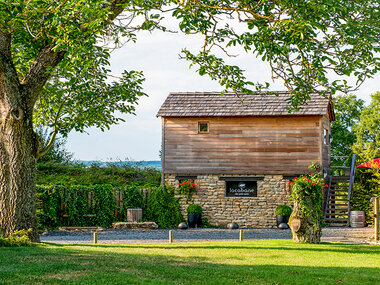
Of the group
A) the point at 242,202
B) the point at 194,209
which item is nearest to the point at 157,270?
the point at 194,209

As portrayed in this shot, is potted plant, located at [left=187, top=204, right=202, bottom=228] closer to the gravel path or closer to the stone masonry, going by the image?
the stone masonry

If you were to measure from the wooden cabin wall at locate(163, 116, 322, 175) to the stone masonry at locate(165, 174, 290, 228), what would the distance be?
0.51 meters

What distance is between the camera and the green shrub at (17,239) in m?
12.6

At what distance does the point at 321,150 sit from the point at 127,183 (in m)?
9.95

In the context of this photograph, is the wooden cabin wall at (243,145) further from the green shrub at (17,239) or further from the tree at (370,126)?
the tree at (370,126)

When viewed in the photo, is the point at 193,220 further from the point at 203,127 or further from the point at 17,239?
the point at 17,239

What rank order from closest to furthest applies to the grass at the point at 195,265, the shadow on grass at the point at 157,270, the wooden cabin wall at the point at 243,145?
the shadow on grass at the point at 157,270, the grass at the point at 195,265, the wooden cabin wall at the point at 243,145

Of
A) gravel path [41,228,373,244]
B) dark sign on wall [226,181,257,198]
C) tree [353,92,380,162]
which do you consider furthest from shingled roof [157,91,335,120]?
tree [353,92,380,162]

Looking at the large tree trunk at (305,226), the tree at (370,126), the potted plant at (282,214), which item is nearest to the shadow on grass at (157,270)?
the large tree trunk at (305,226)

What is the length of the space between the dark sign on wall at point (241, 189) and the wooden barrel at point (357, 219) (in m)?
4.47

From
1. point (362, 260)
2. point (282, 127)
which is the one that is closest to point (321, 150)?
point (282, 127)

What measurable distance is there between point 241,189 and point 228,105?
406 centimetres

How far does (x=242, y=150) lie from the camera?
24.5 m

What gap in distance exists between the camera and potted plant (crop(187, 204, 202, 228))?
23.6 m
